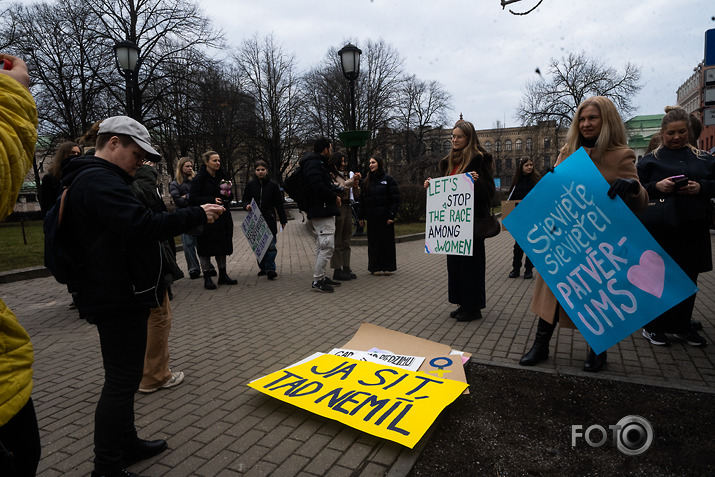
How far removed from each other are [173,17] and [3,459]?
27.3 metres

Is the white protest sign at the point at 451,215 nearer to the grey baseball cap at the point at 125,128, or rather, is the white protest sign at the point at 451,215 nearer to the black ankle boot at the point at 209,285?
the grey baseball cap at the point at 125,128

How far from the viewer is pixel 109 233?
2.21 m

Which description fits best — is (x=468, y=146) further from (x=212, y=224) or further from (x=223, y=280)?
(x=223, y=280)

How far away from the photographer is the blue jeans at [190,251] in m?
8.16

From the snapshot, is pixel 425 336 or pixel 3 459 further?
pixel 425 336

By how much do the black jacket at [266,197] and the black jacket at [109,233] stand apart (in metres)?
5.64

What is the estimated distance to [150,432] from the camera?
115 inches

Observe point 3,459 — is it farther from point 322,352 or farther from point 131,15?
point 131,15

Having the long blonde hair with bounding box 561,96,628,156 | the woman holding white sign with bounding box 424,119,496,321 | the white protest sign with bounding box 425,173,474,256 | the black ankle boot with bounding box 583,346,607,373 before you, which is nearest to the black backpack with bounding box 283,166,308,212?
the white protest sign with bounding box 425,173,474,256

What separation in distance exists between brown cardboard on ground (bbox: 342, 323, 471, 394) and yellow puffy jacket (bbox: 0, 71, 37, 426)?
2.69 meters

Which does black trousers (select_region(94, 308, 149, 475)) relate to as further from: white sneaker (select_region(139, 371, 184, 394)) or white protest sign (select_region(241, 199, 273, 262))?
white protest sign (select_region(241, 199, 273, 262))

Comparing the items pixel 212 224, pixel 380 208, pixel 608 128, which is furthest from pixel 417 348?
pixel 212 224

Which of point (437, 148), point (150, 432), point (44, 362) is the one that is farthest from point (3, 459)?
point (437, 148)

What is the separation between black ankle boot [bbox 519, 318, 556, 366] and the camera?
375cm
